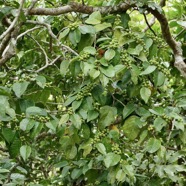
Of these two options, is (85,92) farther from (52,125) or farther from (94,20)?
(94,20)

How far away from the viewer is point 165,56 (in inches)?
63.9

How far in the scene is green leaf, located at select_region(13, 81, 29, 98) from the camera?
1211 millimetres

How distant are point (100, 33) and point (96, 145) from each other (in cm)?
43

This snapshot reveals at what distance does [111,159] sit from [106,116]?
0.13 m

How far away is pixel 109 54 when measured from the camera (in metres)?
1.18

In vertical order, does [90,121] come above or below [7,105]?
below

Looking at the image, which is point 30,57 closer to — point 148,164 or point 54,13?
point 54,13

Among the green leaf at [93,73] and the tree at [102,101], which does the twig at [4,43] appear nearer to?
the tree at [102,101]

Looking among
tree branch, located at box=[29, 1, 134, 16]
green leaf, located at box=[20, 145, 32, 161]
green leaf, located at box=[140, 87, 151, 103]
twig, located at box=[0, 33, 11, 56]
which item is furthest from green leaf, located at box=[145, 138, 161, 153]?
twig, located at box=[0, 33, 11, 56]

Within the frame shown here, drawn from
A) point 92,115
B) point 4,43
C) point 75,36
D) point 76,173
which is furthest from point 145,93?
point 4,43

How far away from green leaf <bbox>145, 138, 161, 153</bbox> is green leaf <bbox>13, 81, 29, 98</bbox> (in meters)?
0.38

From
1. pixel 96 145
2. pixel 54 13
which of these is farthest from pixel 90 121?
pixel 54 13

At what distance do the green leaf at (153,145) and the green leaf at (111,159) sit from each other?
93 millimetres

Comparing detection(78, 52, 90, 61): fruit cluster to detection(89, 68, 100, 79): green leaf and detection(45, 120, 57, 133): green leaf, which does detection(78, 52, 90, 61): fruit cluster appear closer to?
detection(89, 68, 100, 79): green leaf
